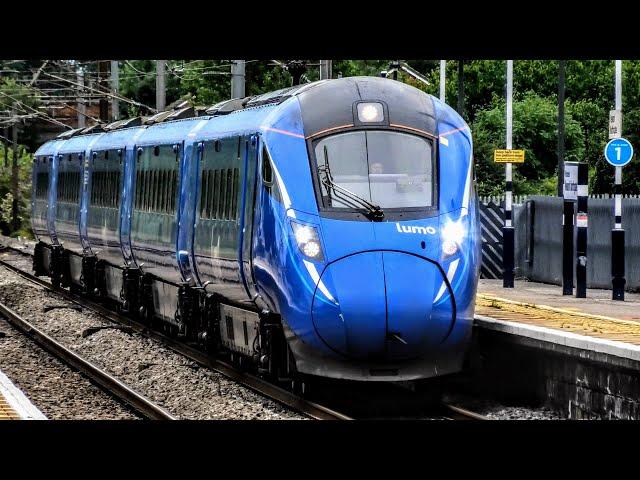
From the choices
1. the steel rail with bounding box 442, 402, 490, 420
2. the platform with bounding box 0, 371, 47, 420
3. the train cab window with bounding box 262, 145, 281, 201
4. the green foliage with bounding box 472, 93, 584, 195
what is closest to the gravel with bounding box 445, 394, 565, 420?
the steel rail with bounding box 442, 402, 490, 420

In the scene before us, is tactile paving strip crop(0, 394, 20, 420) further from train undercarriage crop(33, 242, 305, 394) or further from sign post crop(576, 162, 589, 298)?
sign post crop(576, 162, 589, 298)

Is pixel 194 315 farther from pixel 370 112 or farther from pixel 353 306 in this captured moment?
pixel 353 306

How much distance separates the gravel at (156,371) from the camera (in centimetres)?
1450

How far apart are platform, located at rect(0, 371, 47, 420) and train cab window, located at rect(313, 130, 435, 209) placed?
3.14 meters

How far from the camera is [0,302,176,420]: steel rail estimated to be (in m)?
14.4

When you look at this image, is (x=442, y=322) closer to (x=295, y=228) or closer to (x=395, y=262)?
(x=395, y=262)

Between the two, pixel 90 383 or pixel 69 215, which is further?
pixel 69 215

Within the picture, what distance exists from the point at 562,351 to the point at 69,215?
649 inches

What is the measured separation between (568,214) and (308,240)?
1186 cm

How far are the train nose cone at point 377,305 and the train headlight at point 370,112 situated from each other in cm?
154

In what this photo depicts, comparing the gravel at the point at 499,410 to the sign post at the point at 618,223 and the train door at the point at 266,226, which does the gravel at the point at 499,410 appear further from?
the sign post at the point at 618,223

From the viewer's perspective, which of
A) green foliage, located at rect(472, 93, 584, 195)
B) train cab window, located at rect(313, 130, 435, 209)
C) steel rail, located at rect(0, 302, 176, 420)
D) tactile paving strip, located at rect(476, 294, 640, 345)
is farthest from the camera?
green foliage, located at rect(472, 93, 584, 195)
